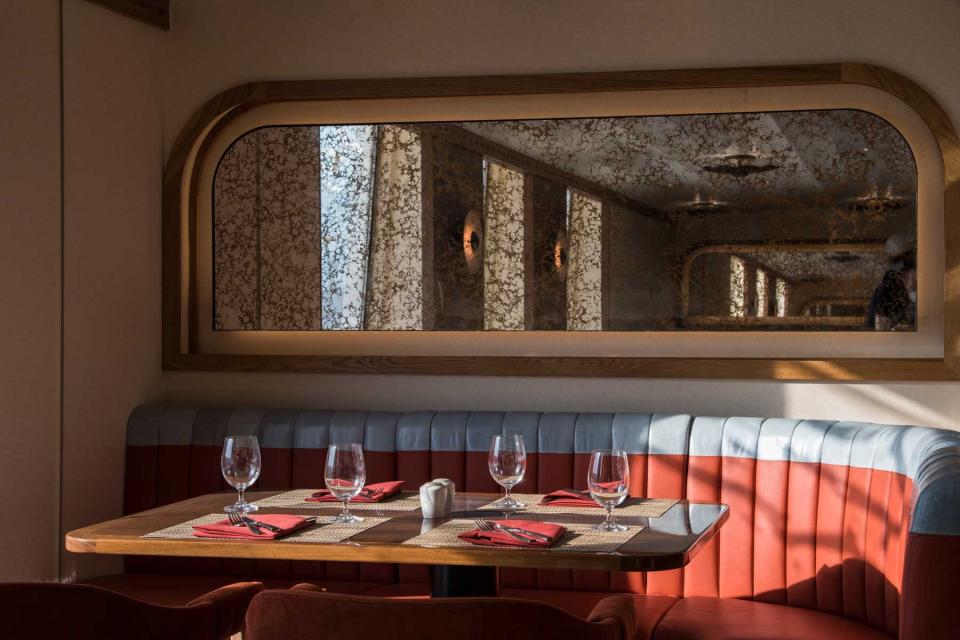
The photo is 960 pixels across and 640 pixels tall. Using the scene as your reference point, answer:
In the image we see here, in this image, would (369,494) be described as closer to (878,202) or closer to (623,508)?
(623,508)

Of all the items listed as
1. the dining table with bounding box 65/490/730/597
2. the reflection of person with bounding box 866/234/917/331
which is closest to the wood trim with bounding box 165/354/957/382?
the reflection of person with bounding box 866/234/917/331

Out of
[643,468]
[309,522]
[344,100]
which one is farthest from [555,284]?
[309,522]

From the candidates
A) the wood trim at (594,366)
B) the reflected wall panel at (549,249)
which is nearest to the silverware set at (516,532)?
the wood trim at (594,366)

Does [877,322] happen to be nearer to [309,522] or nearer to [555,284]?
[555,284]

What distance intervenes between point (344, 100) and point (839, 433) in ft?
7.48

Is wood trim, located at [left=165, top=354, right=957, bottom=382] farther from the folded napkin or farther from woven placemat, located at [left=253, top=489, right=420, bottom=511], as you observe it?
the folded napkin

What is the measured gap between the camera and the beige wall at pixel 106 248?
13.7 feet

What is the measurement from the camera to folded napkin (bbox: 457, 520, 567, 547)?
259 cm

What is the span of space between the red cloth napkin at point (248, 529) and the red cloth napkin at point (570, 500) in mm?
718

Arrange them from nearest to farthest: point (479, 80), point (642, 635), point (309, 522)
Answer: point (309, 522) → point (642, 635) → point (479, 80)

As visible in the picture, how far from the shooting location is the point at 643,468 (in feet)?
13.1

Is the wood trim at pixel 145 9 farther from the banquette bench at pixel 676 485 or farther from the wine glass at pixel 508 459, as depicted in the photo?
the wine glass at pixel 508 459

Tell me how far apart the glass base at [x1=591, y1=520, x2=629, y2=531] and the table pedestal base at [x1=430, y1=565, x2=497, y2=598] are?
330 millimetres

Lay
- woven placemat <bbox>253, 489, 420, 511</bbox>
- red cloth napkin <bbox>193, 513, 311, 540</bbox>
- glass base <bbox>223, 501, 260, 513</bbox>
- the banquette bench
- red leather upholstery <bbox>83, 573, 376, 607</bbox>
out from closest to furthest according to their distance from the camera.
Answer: red cloth napkin <bbox>193, 513, 311, 540</bbox> → glass base <bbox>223, 501, 260, 513</bbox> → woven placemat <bbox>253, 489, 420, 511</bbox> → the banquette bench → red leather upholstery <bbox>83, 573, 376, 607</bbox>
